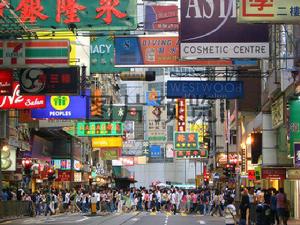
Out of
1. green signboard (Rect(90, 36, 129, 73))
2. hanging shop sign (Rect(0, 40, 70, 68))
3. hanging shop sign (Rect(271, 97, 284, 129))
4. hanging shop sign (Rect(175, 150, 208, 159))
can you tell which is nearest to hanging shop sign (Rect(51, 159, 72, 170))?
hanging shop sign (Rect(175, 150, 208, 159))

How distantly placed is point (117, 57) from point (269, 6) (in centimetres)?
1129

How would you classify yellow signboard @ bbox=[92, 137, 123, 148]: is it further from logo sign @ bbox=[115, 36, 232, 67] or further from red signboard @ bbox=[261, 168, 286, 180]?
logo sign @ bbox=[115, 36, 232, 67]

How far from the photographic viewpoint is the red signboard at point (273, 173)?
36125 millimetres

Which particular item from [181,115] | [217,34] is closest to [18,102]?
[217,34]

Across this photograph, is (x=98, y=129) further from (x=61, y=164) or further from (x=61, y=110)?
(x=61, y=110)

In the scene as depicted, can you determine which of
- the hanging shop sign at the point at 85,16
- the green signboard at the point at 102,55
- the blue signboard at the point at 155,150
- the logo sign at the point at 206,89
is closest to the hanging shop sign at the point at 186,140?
the blue signboard at the point at 155,150

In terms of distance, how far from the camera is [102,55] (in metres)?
28.3

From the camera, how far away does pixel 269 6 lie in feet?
54.4

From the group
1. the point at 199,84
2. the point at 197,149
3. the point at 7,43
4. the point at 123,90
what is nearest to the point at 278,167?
the point at 199,84

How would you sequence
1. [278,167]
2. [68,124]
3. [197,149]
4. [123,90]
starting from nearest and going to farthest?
1. [278,167]
2. [68,124]
3. [197,149]
4. [123,90]

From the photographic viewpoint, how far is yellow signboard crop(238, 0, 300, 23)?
16609 mm

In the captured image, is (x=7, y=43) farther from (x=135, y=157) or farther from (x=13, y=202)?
(x=135, y=157)

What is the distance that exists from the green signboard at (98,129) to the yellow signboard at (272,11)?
37.7 meters

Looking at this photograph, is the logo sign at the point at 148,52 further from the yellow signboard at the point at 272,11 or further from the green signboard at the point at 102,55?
the yellow signboard at the point at 272,11
